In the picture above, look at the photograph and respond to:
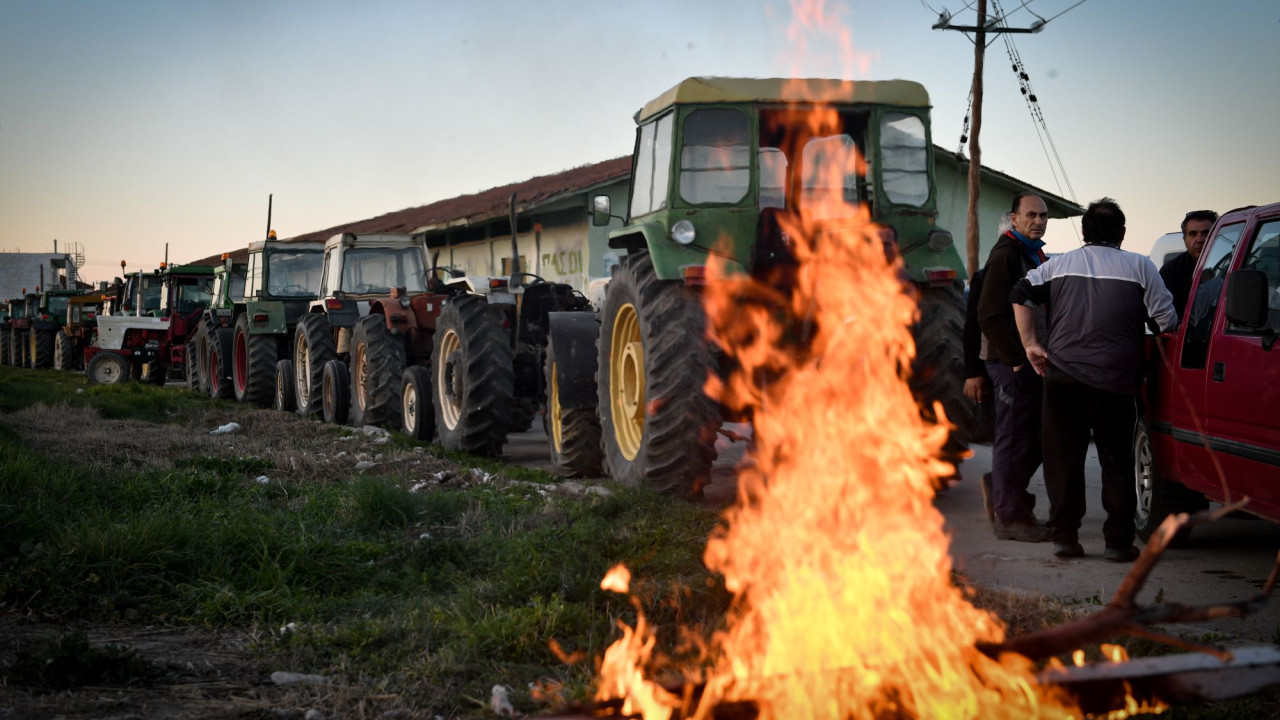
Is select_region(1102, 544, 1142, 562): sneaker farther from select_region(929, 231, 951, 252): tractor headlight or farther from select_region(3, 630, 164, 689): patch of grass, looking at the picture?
select_region(3, 630, 164, 689): patch of grass

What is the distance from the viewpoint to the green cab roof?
750cm

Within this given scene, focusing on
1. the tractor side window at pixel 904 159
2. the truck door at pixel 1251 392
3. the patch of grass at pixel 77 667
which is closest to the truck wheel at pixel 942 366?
the tractor side window at pixel 904 159

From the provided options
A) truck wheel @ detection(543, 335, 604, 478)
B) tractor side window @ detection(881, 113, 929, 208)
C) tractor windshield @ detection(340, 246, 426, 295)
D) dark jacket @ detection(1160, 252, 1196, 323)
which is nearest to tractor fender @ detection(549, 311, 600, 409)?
truck wheel @ detection(543, 335, 604, 478)

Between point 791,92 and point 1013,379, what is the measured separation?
2439 mm

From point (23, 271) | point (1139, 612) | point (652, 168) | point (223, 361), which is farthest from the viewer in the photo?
point (23, 271)

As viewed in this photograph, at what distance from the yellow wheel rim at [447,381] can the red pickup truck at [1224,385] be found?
646 centimetres

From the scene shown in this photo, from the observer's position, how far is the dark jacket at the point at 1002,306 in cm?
641

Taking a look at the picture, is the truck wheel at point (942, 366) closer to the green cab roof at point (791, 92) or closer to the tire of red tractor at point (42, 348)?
the green cab roof at point (791, 92)

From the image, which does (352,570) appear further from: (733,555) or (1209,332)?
(1209,332)

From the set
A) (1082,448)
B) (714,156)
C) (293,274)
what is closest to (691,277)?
(714,156)

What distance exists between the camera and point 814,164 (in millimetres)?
7922

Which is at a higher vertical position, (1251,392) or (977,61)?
→ (977,61)

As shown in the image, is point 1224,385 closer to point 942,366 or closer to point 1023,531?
point 1023,531

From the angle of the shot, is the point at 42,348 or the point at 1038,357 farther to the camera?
the point at 42,348
